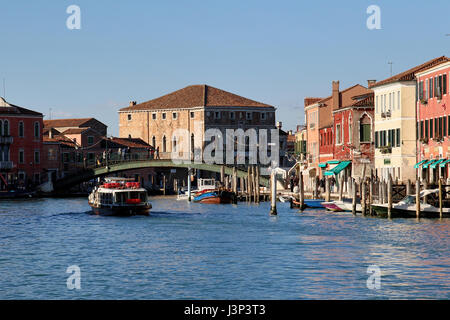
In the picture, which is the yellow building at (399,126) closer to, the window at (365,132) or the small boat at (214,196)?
the window at (365,132)

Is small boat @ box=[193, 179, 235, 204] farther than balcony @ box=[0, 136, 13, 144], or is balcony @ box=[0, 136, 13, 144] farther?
balcony @ box=[0, 136, 13, 144]

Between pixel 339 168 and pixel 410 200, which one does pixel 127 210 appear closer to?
pixel 410 200

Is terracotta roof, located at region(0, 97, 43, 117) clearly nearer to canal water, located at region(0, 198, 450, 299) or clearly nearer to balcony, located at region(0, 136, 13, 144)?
balcony, located at region(0, 136, 13, 144)

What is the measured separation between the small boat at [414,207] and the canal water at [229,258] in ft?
1.65

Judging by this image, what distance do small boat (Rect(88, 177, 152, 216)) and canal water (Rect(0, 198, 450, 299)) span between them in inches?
144

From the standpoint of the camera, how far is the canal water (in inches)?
873

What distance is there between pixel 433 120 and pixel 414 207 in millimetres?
9903

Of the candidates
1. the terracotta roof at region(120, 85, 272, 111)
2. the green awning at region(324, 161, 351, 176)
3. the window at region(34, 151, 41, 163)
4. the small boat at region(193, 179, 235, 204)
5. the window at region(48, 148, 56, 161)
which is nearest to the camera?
the green awning at region(324, 161, 351, 176)

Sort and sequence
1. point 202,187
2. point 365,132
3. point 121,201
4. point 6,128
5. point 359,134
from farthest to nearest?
point 6,128, point 202,187, point 359,134, point 365,132, point 121,201

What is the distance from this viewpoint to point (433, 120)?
48750 millimetres

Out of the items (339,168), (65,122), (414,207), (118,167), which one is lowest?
(414,207)

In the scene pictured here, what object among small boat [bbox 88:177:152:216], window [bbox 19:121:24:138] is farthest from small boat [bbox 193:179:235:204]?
window [bbox 19:121:24:138]

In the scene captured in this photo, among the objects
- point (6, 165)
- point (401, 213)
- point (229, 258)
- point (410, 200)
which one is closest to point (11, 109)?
point (6, 165)

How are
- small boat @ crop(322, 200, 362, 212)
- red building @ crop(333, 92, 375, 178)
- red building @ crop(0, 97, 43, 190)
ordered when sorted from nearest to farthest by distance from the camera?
small boat @ crop(322, 200, 362, 212)
red building @ crop(333, 92, 375, 178)
red building @ crop(0, 97, 43, 190)
